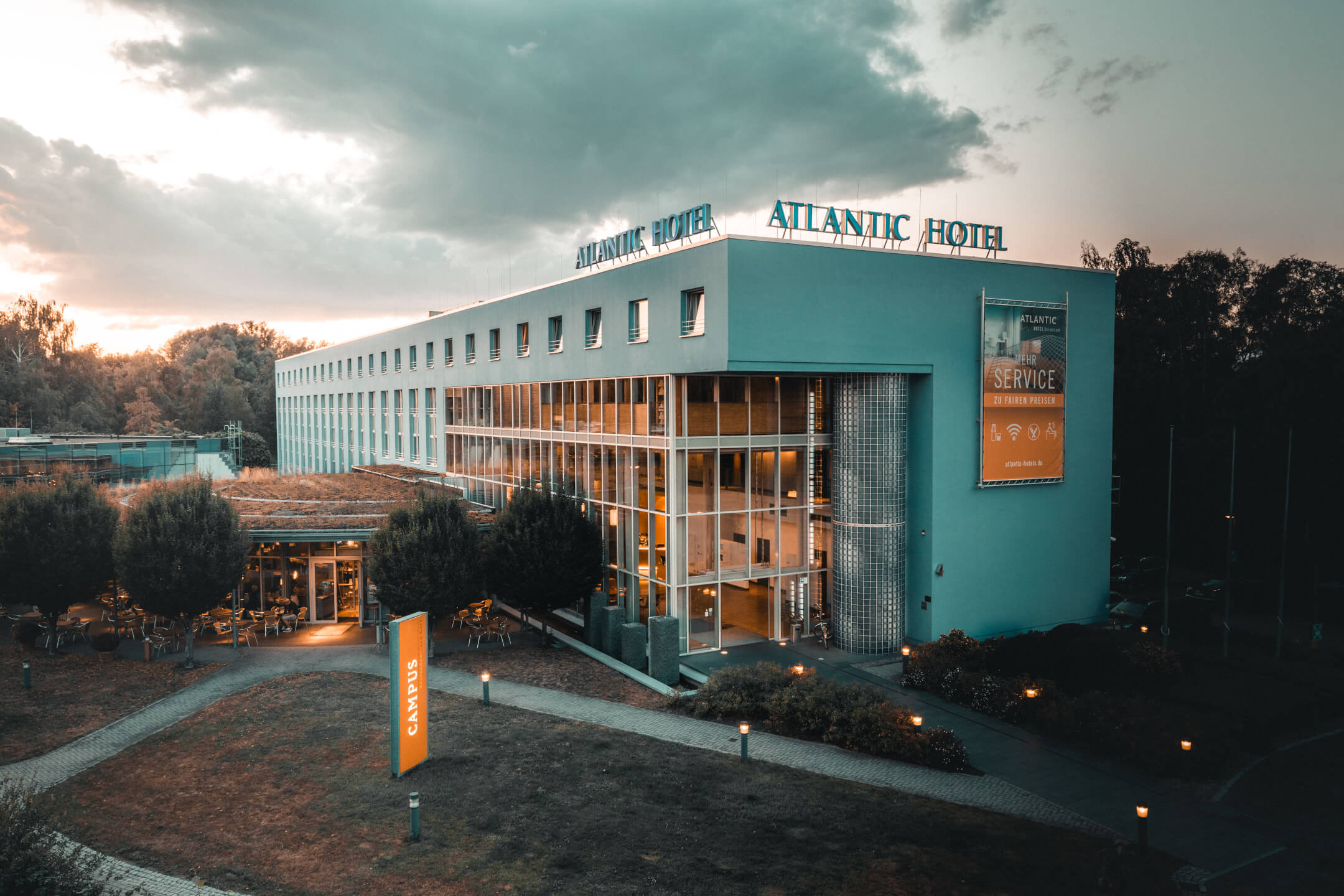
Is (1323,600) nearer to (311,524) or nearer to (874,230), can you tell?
(874,230)

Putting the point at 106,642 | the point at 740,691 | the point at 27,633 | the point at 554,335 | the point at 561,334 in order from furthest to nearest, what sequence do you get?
the point at 554,335 < the point at 561,334 < the point at 27,633 < the point at 106,642 < the point at 740,691

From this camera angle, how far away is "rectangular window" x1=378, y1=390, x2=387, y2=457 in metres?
49.2

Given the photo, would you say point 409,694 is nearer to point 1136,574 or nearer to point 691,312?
point 691,312

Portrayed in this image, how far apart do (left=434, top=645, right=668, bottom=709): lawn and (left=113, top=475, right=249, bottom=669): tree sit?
6.44m

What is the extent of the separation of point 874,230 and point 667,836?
1753 cm

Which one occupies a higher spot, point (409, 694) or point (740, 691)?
point (409, 694)

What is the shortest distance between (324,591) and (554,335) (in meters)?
12.0

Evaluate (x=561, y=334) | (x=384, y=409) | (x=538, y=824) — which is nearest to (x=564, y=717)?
(x=538, y=824)

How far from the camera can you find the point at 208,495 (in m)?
22.1

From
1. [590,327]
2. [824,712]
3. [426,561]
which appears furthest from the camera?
[590,327]

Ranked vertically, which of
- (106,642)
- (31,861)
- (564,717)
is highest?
(31,861)

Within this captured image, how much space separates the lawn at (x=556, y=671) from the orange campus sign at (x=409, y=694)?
5.38 m

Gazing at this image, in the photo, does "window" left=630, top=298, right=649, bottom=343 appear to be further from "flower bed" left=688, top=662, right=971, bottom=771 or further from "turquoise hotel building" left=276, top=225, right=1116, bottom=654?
"flower bed" left=688, top=662, right=971, bottom=771

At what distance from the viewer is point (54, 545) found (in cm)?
2214
